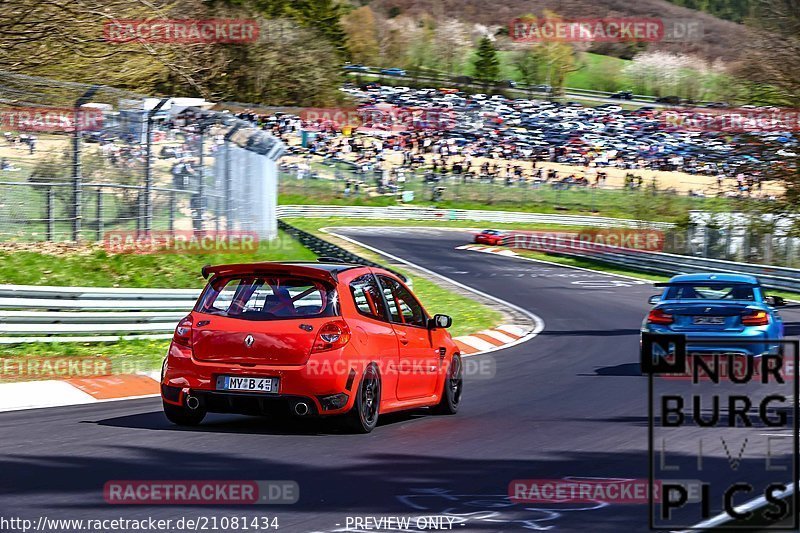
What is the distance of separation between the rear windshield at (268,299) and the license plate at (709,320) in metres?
6.33

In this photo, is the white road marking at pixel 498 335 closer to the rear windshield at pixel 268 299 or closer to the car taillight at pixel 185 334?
the rear windshield at pixel 268 299

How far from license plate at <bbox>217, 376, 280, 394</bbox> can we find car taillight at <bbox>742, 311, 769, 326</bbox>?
7289mm

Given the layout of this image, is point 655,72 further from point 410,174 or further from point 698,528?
point 698,528

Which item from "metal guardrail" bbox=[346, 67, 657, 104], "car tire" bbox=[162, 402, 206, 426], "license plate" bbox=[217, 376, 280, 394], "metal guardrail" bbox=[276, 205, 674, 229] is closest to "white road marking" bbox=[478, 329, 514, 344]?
"car tire" bbox=[162, 402, 206, 426]

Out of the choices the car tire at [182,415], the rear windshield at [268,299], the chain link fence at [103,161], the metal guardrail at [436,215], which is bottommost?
the metal guardrail at [436,215]

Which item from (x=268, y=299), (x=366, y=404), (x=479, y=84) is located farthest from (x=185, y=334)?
(x=479, y=84)

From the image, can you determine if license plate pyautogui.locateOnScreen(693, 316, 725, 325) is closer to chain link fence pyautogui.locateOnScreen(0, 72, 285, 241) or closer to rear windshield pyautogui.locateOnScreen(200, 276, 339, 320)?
rear windshield pyautogui.locateOnScreen(200, 276, 339, 320)

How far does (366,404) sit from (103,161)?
1046 centimetres

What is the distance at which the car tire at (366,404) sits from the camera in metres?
9.35

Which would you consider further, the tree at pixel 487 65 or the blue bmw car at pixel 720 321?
the tree at pixel 487 65

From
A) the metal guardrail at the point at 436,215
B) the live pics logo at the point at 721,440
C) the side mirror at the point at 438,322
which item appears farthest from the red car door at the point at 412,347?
the metal guardrail at the point at 436,215

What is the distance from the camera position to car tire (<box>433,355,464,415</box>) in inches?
441

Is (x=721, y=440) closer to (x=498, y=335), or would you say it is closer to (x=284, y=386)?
(x=284, y=386)

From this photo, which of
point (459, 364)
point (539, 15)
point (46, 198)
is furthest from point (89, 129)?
point (539, 15)
